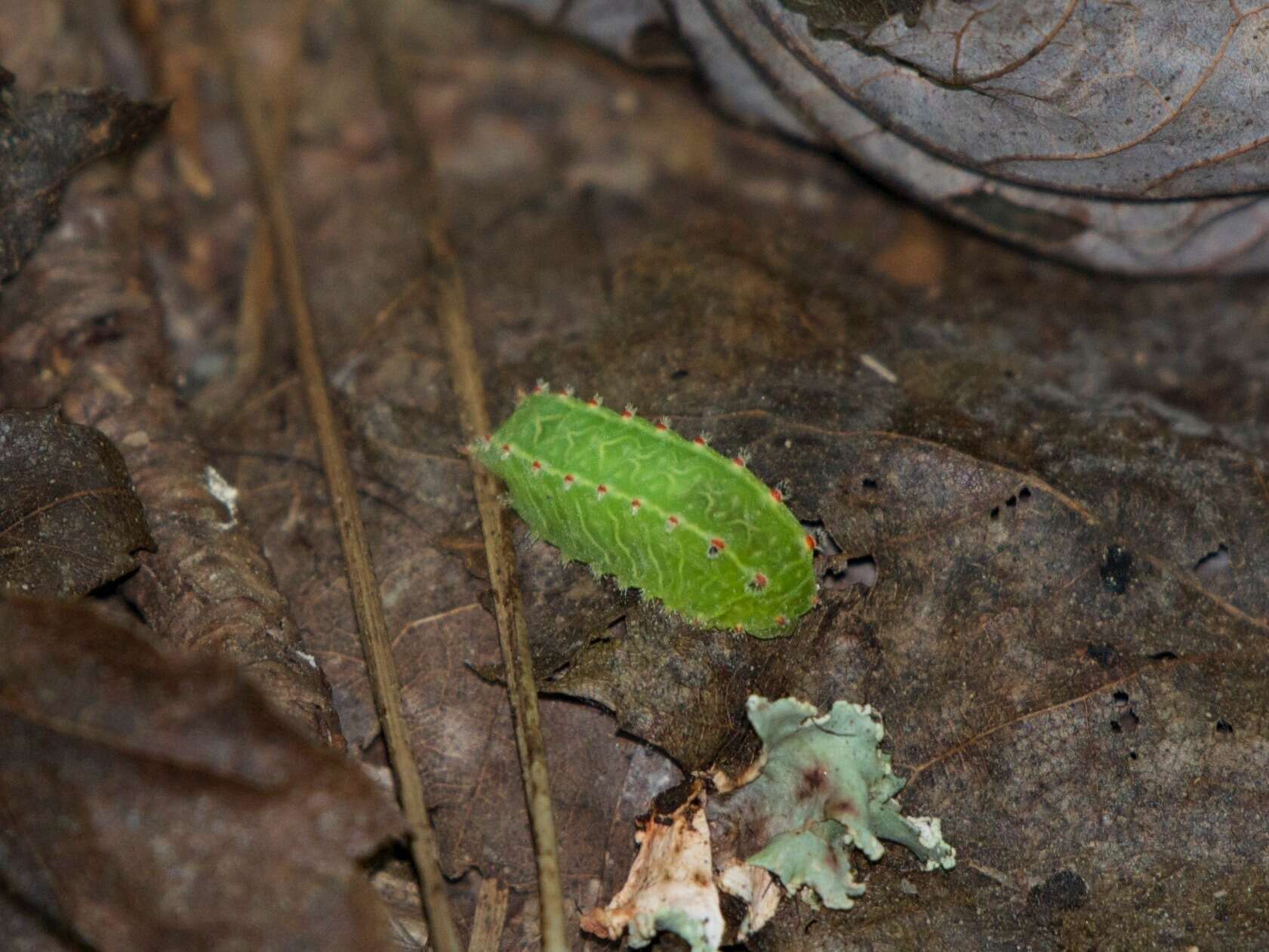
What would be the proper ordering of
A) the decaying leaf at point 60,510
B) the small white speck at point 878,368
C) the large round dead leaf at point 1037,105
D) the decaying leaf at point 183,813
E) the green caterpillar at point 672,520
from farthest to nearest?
the small white speck at point 878,368
the large round dead leaf at point 1037,105
the green caterpillar at point 672,520
the decaying leaf at point 60,510
the decaying leaf at point 183,813

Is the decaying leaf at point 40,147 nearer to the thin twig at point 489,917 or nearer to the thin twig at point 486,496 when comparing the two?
the thin twig at point 486,496

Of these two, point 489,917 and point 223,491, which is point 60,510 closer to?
point 223,491

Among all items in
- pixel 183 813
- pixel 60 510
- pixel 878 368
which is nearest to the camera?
pixel 183 813

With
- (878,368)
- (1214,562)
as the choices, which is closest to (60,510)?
(878,368)

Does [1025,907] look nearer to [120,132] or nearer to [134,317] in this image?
[134,317]

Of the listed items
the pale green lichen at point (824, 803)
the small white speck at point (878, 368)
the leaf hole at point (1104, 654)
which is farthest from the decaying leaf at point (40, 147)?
the leaf hole at point (1104, 654)
